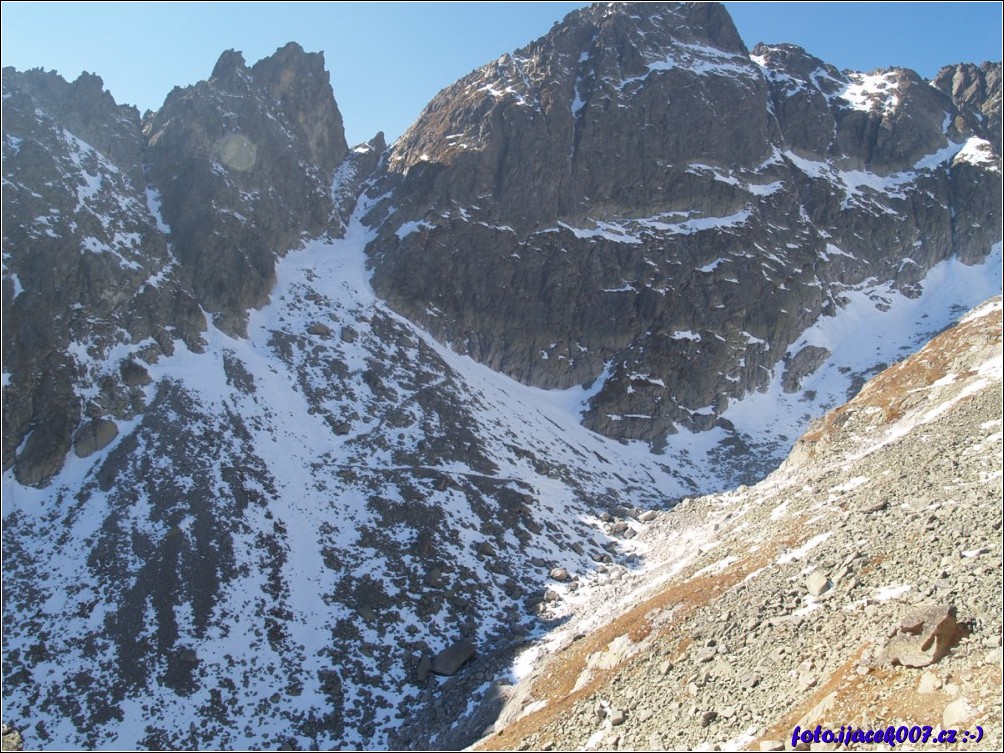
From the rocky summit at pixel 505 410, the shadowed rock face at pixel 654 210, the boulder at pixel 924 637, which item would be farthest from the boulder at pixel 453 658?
the shadowed rock face at pixel 654 210

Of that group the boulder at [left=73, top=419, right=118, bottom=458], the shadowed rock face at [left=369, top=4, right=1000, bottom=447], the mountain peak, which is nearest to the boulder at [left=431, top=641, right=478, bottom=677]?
the boulder at [left=73, top=419, right=118, bottom=458]

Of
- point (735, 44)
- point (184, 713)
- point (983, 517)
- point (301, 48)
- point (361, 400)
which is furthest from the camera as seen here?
point (735, 44)

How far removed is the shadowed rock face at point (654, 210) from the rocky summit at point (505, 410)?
0.65 meters

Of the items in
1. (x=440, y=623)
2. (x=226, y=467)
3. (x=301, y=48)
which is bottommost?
(x=440, y=623)

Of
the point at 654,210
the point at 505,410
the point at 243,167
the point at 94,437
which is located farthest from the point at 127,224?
the point at 654,210

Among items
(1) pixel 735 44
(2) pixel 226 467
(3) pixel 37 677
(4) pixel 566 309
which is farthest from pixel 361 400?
(1) pixel 735 44

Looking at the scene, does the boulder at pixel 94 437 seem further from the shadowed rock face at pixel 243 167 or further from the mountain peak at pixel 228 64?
the mountain peak at pixel 228 64

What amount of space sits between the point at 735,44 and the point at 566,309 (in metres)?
83.7

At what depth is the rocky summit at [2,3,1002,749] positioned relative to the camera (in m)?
25.7

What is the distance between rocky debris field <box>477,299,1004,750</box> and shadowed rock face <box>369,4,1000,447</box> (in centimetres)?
5707

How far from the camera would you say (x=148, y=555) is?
145 ft

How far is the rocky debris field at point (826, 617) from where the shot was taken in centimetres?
1706

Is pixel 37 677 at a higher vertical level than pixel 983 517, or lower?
higher

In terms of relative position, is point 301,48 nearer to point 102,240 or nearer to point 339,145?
point 339,145
